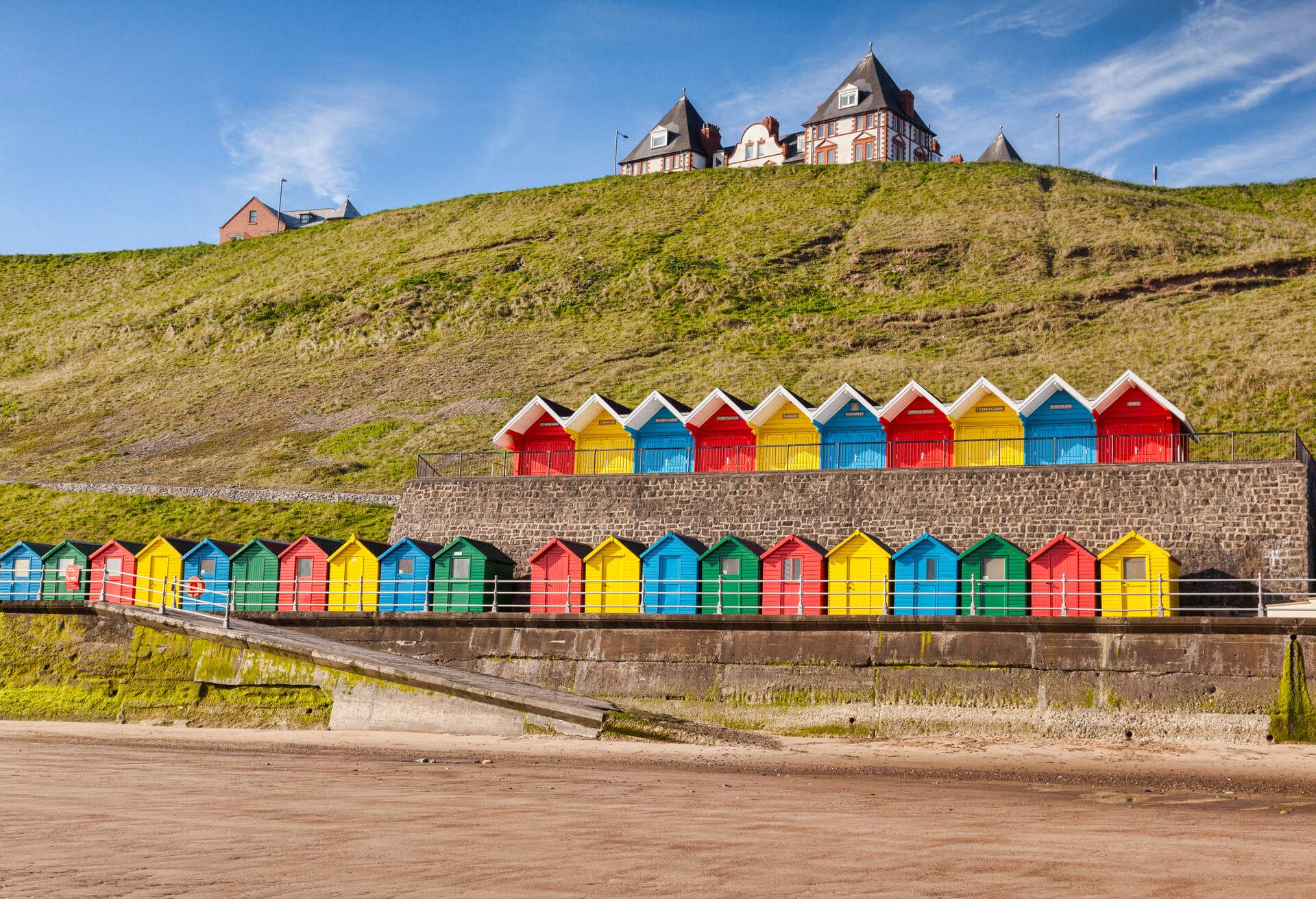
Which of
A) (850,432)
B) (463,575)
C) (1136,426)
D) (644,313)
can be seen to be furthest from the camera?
(644,313)

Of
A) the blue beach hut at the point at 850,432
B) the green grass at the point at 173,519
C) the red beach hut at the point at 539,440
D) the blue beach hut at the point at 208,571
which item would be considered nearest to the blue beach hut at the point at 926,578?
the blue beach hut at the point at 850,432

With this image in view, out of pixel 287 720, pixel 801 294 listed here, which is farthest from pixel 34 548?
pixel 801 294

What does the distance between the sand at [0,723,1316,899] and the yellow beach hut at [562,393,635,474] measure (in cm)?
1924

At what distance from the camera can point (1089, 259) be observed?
7938 centimetres

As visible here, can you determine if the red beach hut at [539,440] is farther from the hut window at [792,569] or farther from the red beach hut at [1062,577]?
the red beach hut at [1062,577]

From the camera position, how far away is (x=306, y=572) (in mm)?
33594

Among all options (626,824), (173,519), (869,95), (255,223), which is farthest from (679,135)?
(626,824)

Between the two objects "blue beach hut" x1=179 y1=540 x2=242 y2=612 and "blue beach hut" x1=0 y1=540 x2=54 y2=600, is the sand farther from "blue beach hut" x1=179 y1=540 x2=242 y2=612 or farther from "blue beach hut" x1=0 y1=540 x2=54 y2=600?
"blue beach hut" x1=0 y1=540 x2=54 y2=600

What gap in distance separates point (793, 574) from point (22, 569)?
22345 millimetres

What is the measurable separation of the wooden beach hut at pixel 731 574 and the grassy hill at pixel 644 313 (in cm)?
2584

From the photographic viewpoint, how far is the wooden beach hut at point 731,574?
30484mm

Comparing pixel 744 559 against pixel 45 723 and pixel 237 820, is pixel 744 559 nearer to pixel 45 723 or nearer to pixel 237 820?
pixel 45 723

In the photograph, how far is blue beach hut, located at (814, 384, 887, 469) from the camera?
36.5m

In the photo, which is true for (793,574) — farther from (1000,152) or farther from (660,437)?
(1000,152)
